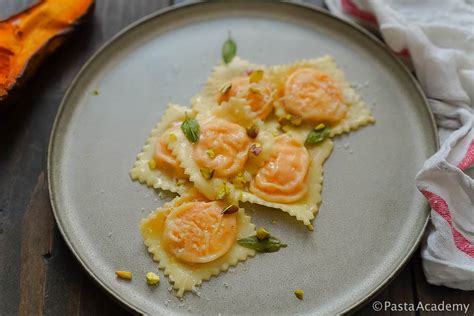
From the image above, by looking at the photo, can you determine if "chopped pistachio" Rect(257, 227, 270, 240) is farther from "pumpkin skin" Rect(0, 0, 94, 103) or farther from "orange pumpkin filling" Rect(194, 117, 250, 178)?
"pumpkin skin" Rect(0, 0, 94, 103)

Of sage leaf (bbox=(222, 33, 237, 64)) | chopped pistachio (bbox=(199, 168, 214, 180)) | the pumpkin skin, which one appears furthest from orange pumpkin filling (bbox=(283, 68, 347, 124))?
the pumpkin skin

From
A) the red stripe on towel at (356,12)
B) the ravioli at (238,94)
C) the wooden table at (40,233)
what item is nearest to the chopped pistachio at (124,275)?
the wooden table at (40,233)

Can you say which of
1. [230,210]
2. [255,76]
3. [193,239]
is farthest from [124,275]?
[255,76]

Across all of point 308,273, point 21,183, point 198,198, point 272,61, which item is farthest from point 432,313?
point 21,183

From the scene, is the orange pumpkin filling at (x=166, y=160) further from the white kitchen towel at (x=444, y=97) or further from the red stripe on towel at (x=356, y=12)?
the red stripe on towel at (x=356, y=12)

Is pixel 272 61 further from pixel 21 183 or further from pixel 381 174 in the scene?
pixel 21 183

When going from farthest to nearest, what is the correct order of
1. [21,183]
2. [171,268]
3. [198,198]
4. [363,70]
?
[363,70], [21,183], [198,198], [171,268]
